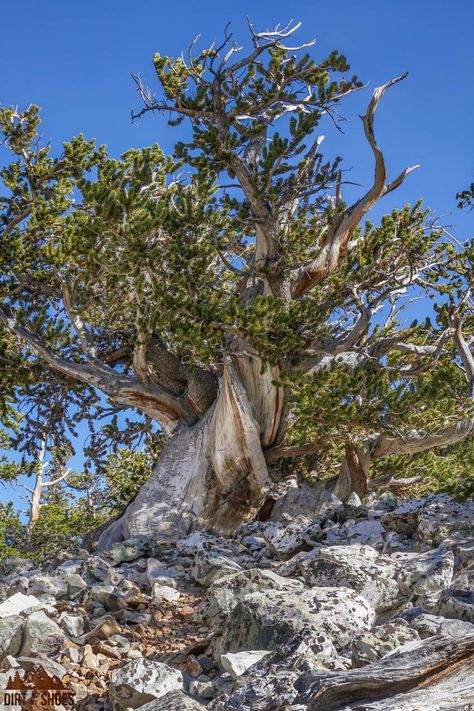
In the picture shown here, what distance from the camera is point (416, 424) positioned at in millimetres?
9031

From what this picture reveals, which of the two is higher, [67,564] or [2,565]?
[2,565]

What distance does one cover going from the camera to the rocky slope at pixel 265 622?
8.25 feet

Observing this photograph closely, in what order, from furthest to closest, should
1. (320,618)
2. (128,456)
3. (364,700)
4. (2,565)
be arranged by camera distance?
(128,456)
(2,565)
(320,618)
(364,700)

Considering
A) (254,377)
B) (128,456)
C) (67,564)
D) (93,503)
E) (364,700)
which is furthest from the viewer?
(93,503)

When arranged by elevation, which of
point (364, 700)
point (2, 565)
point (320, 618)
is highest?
point (2, 565)

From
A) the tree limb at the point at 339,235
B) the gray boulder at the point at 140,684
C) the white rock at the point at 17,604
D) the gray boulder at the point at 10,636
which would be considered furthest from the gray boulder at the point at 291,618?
the tree limb at the point at 339,235

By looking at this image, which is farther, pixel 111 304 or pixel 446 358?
pixel 446 358

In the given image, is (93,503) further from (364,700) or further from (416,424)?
(364,700)

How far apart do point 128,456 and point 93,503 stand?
8830 mm

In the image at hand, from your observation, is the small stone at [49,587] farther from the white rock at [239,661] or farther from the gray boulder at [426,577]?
the gray boulder at [426,577]

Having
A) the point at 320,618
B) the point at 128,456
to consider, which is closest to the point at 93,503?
the point at 128,456
